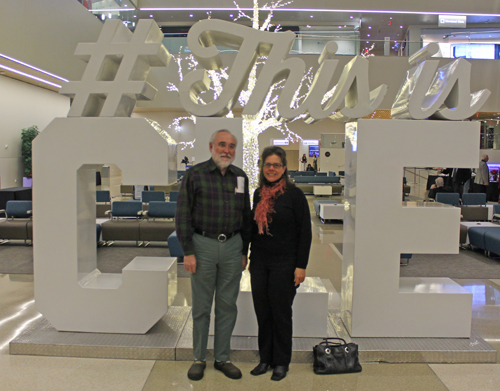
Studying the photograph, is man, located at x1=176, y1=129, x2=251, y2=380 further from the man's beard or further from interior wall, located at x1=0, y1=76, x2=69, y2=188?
interior wall, located at x1=0, y1=76, x2=69, y2=188

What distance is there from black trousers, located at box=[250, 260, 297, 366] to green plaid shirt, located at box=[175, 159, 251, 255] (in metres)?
0.36

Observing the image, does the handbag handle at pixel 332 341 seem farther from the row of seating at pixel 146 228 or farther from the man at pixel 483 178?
the man at pixel 483 178

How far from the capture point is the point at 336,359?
9.58 feet

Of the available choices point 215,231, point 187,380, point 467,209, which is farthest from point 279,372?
point 467,209

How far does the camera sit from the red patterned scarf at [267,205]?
2.65 meters

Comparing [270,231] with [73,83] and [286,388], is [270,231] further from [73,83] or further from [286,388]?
[73,83]

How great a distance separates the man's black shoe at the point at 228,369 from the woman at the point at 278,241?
40 cm

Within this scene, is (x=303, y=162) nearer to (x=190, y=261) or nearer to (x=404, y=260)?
(x=404, y=260)

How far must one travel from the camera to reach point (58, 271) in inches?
132

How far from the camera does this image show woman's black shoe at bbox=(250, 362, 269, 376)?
2.84 m

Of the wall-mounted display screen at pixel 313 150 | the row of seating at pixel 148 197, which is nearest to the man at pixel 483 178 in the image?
the wall-mounted display screen at pixel 313 150

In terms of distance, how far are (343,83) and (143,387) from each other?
8.84ft

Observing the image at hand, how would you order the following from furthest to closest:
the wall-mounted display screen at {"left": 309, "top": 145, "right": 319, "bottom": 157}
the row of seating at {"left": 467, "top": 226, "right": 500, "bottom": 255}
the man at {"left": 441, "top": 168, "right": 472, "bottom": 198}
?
1. the wall-mounted display screen at {"left": 309, "top": 145, "right": 319, "bottom": 157}
2. the man at {"left": 441, "top": 168, "right": 472, "bottom": 198}
3. the row of seating at {"left": 467, "top": 226, "right": 500, "bottom": 255}

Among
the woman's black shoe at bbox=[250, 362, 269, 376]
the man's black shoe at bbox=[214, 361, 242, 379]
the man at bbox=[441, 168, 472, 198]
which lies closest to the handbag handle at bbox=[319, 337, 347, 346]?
the woman's black shoe at bbox=[250, 362, 269, 376]
